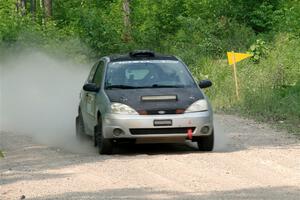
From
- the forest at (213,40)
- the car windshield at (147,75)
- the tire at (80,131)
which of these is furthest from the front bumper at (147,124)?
the forest at (213,40)

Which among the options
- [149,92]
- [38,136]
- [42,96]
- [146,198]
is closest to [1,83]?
[42,96]

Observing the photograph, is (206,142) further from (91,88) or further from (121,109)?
(91,88)

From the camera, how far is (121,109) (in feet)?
45.2

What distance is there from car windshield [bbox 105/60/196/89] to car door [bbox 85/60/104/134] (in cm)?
30

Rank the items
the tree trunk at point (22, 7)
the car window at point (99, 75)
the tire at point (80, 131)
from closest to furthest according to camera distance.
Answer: the car window at point (99, 75)
the tire at point (80, 131)
the tree trunk at point (22, 7)

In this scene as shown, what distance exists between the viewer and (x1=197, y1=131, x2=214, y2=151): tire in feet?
46.1

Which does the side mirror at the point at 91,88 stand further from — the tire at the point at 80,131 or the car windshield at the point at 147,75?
the tire at the point at 80,131

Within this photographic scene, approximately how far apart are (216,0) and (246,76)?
13.0 meters

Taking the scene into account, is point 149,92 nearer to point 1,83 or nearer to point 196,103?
point 196,103

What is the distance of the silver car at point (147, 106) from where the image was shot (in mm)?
13688

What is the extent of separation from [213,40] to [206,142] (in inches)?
809

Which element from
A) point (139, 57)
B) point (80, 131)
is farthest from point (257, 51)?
point (139, 57)

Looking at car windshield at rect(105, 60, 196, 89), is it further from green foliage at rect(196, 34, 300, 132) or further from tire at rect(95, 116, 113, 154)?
green foliage at rect(196, 34, 300, 132)

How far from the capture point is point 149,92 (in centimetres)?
1414
